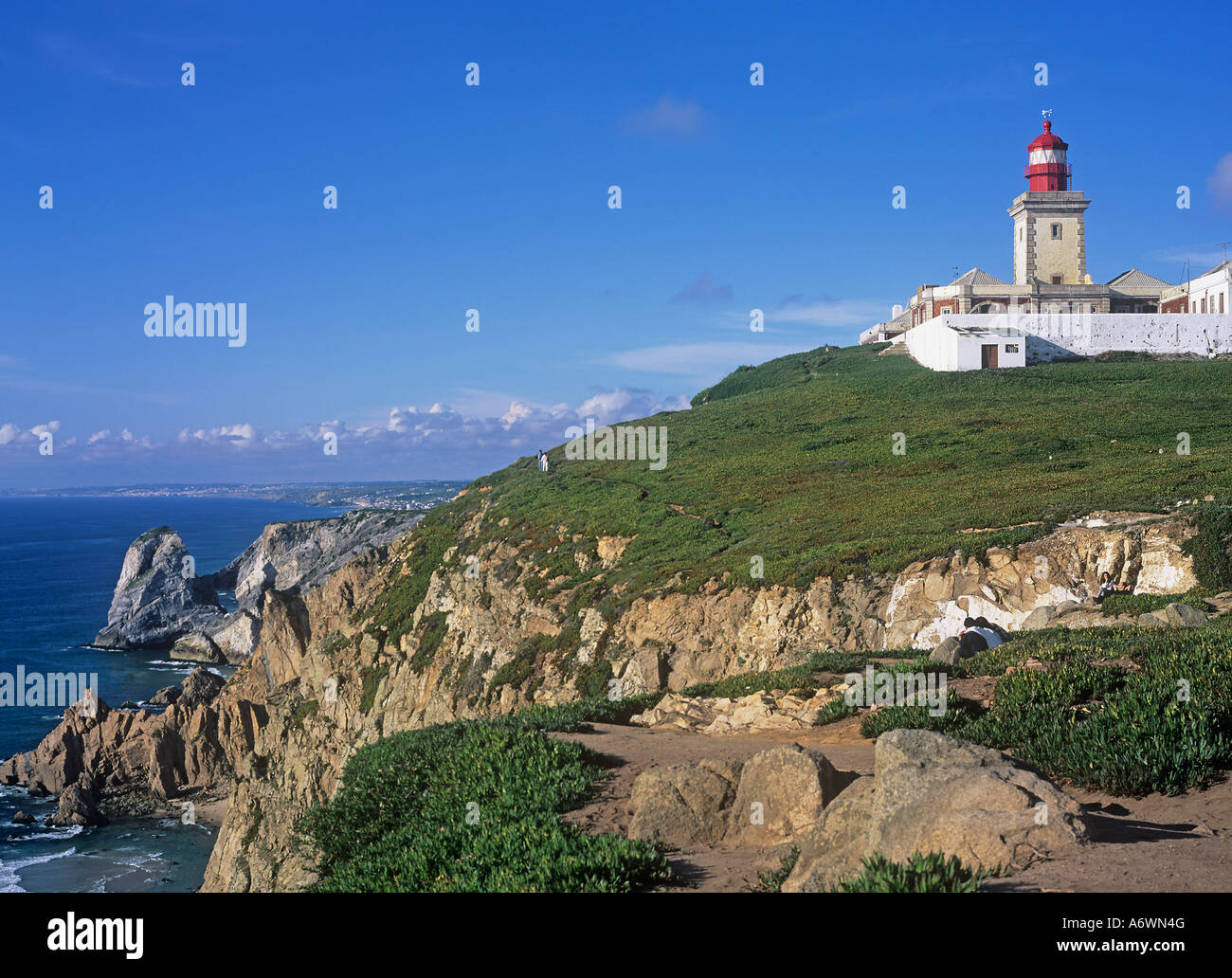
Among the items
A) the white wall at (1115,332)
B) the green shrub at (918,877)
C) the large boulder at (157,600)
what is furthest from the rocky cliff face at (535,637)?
the large boulder at (157,600)

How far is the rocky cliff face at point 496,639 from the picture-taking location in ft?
76.0

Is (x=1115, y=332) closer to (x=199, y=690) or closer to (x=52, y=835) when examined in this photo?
(x=199, y=690)

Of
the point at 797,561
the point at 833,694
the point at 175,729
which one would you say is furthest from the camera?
the point at 175,729

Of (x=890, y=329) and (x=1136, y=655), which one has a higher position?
(x=890, y=329)

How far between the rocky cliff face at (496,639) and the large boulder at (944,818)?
23.9ft

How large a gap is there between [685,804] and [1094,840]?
3661mm

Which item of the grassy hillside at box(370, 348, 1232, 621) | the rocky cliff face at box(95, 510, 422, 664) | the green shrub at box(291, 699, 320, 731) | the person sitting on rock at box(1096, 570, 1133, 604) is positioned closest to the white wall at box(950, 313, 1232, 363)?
the grassy hillside at box(370, 348, 1232, 621)

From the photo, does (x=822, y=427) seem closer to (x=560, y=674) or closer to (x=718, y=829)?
(x=560, y=674)

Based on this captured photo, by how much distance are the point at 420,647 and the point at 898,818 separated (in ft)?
114

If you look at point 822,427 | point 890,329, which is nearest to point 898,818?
point 822,427

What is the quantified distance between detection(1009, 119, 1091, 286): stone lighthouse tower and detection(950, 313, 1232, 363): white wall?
17.8 feet

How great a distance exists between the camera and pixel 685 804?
8992mm

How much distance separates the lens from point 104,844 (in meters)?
42.4
